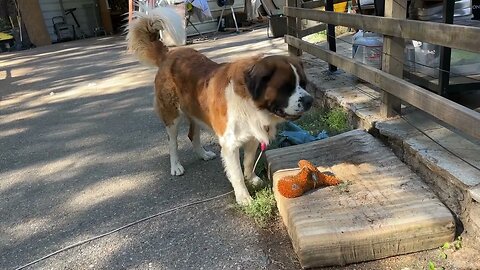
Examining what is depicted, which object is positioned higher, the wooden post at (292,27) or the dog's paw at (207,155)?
the wooden post at (292,27)

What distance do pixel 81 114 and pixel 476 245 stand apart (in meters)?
5.71

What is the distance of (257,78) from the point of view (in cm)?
283

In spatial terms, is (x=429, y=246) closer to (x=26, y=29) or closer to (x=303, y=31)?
(x=303, y=31)

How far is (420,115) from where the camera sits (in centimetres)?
353

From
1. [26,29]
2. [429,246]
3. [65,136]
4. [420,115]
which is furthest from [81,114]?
[26,29]

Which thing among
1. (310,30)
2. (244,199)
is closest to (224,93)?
(244,199)

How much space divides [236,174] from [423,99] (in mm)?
1443

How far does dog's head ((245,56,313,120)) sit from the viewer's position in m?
2.82

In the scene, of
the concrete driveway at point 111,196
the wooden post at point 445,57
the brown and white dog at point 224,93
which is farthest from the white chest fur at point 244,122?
the wooden post at point 445,57

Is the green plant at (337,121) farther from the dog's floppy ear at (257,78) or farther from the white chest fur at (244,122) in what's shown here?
the dog's floppy ear at (257,78)

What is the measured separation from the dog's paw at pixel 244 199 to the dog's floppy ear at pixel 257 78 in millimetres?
847

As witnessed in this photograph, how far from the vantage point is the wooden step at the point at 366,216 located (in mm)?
2461

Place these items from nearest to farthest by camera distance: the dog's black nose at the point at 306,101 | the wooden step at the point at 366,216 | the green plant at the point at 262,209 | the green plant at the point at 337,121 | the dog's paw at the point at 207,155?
the wooden step at the point at 366,216, the dog's black nose at the point at 306,101, the green plant at the point at 262,209, the green plant at the point at 337,121, the dog's paw at the point at 207,155

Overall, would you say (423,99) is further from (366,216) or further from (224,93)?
(224,93)
